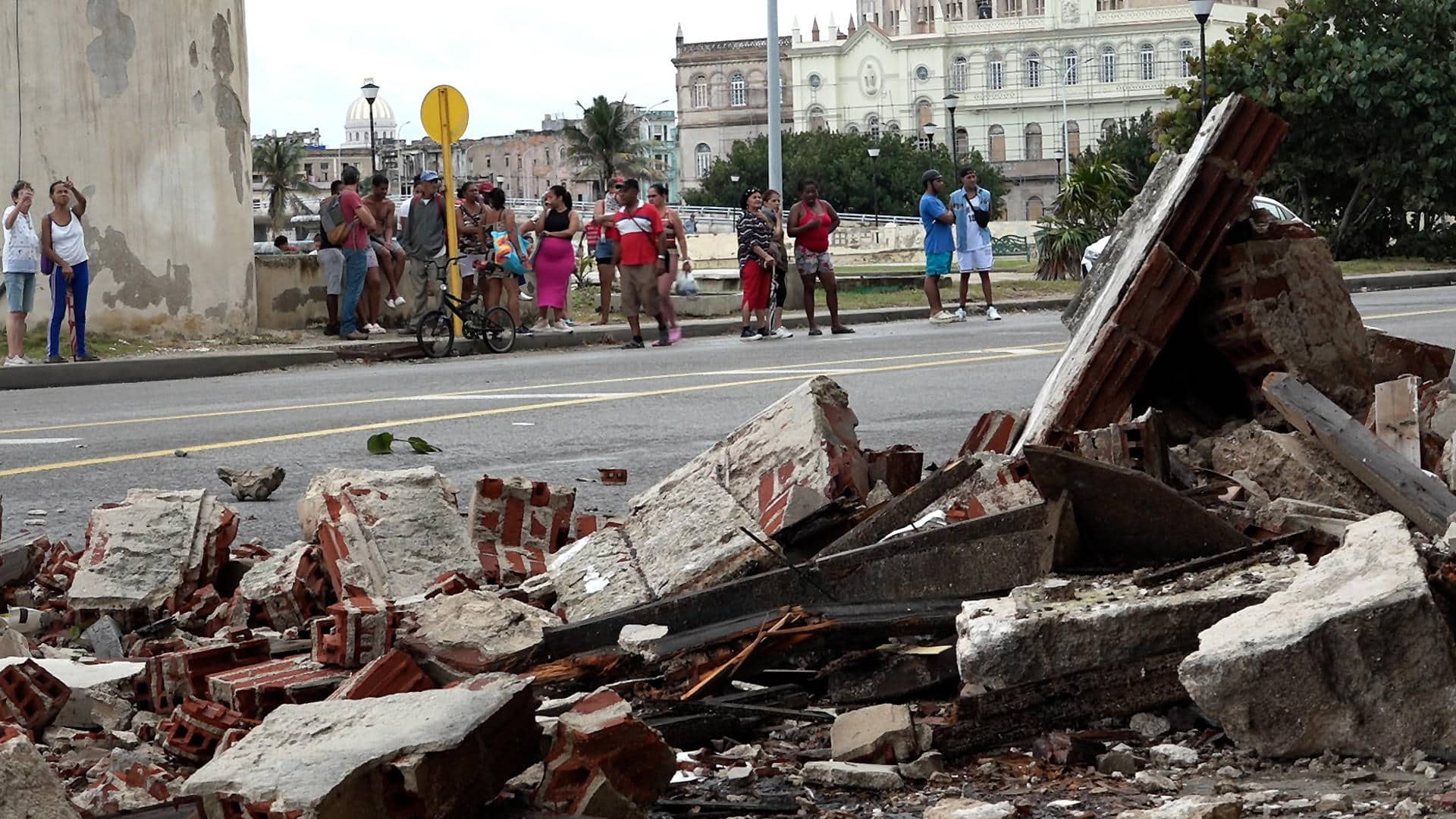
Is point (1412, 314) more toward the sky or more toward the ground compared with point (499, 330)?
more toward the ground

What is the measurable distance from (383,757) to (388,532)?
1987mm

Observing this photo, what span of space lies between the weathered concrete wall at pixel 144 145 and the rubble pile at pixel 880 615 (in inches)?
487

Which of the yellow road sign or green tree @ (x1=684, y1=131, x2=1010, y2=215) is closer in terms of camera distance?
the yellow road sign

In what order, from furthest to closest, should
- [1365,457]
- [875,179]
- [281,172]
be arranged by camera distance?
[281,172] < [875,179] < [1365,457]

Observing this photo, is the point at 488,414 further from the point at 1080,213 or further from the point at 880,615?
the point at 1080,213

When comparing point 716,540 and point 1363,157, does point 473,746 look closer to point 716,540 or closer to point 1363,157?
point 716,540

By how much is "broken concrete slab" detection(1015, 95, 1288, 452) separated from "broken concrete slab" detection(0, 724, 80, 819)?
2.69 meters

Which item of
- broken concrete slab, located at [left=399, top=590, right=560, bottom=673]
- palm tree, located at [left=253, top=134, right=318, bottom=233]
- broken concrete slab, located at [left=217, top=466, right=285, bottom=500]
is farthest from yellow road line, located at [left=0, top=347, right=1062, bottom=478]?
palm tree, located at [left=253, top=134, right=318, bottom=233]

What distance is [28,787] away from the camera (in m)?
2.64

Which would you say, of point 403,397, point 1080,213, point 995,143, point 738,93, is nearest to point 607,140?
point 738,93

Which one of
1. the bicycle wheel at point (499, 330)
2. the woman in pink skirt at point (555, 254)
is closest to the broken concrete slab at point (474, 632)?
the bicycle wheel at point (499, 330)

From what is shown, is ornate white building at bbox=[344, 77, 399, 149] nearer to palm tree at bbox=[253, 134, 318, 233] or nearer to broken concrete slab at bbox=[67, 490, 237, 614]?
palm tree at bbox=[253, 134, 318, 233]

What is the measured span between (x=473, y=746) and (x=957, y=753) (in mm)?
893

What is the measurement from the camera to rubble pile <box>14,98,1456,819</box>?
9.43 ft
